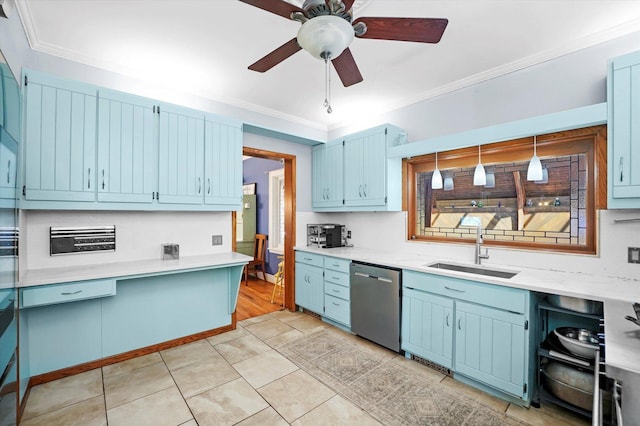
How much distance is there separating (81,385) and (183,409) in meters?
0.93

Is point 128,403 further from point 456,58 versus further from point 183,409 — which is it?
point 456,58

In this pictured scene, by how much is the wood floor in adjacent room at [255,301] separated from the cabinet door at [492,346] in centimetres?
251

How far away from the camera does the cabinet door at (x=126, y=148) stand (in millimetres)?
2404

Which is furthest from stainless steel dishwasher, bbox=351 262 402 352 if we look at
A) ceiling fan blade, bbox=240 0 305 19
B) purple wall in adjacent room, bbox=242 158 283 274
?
purple wall in adjacent room, bbox=242 158 283 274

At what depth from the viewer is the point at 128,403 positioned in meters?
2.03

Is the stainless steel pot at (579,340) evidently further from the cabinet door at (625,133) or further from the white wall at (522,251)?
the cabinet door at (625,133)

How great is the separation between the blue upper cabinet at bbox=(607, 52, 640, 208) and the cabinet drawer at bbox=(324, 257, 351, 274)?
2.20 m

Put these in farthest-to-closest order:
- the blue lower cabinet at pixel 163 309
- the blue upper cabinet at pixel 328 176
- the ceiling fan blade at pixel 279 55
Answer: the blue upper cabinet at pixel 328 176 → the blue lower cabinet at pixel 163 309 → the ceiling fan blade at pixel 279 55

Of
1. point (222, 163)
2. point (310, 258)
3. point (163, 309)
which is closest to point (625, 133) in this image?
point (310, 258)

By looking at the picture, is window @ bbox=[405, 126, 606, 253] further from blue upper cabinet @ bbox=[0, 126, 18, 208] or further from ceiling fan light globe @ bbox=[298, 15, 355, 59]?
blue upper cabinet @ bbox=[0, 126, 18, 208]

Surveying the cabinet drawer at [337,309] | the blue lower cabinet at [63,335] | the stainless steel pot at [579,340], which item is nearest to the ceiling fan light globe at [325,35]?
the stainless steel pot at [579,340]

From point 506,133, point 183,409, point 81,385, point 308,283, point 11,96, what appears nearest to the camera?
point 11,96

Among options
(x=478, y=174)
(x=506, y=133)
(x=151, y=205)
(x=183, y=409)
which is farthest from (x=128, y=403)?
(x=506, y=133)

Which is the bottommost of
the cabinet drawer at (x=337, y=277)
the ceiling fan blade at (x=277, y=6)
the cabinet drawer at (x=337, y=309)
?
the cabinet drawer at (x=337, y=309)
